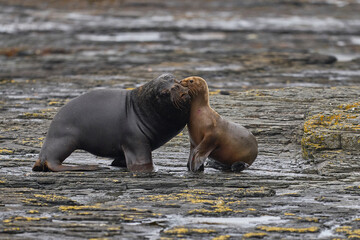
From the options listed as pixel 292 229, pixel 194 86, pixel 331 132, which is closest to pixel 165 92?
pixel 194 86

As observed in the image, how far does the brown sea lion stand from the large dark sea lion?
0.53ft

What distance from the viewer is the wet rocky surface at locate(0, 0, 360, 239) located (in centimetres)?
655

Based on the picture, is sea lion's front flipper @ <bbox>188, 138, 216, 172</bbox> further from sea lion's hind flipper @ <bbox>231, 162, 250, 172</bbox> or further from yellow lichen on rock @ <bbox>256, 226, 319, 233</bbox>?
yellow lichen on rock @ <bbox>256, 226, 319, 233</bbox>

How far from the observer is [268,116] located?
11.3m

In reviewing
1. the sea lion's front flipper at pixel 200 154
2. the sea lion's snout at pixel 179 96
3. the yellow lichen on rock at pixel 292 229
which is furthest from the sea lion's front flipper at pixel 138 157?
the yellow lichen on rock at pixel 292 229

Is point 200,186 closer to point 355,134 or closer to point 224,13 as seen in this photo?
point 355,134

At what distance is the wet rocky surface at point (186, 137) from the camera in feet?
21.5

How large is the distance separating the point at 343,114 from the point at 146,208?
12.8 ft

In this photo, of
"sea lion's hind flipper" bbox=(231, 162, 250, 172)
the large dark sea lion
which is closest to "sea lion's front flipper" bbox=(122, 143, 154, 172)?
the large dark sea lion

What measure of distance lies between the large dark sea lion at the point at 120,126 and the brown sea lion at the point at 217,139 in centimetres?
16

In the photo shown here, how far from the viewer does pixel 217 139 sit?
9023mm

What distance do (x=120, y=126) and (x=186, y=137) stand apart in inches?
73.7

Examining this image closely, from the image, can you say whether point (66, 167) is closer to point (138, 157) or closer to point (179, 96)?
point (138, 157)

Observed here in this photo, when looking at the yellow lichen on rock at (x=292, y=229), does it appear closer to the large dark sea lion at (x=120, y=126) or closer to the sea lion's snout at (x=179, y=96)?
the large dark sea lion at (x=120, y=126)
